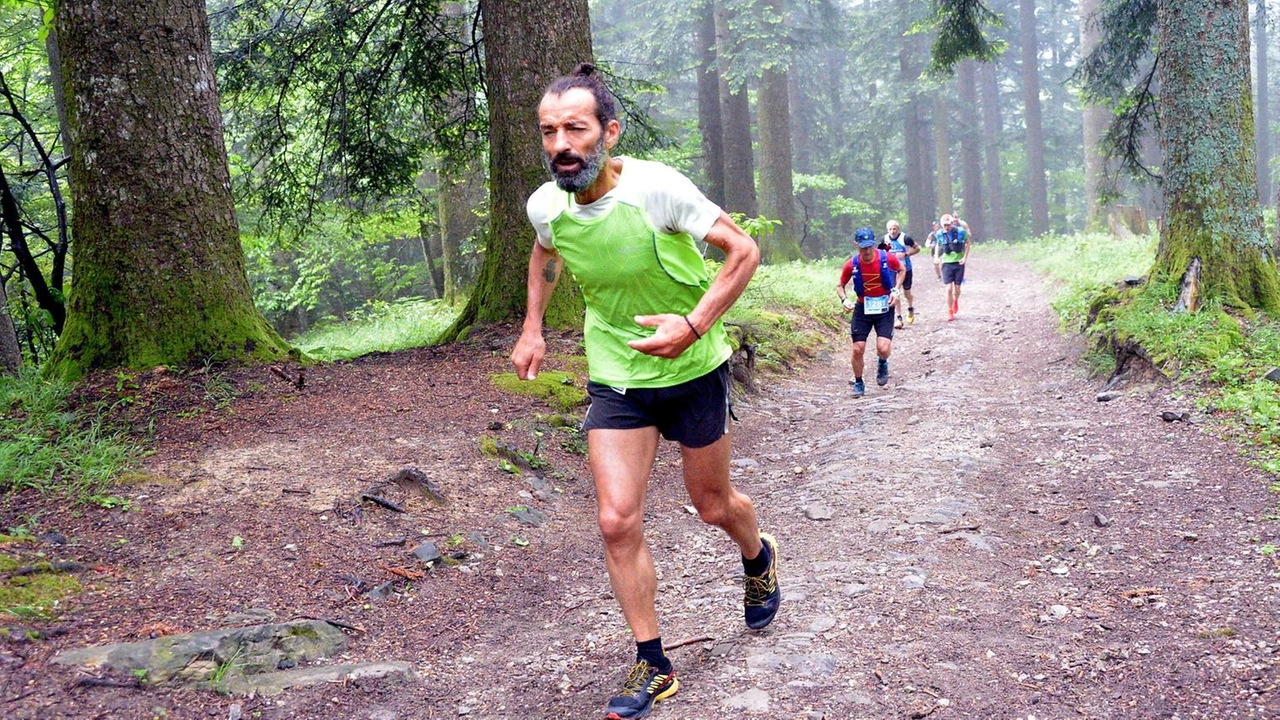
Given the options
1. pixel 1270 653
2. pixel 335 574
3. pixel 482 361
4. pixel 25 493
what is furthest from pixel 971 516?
pixel 25 493

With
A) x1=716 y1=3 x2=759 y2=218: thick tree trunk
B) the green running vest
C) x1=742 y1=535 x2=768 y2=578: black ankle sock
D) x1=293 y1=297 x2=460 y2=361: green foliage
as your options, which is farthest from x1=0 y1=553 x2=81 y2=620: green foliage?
x1=716 y1=3 x2=759 y2=218: thick tree trunk

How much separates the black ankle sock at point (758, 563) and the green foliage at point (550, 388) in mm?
3665

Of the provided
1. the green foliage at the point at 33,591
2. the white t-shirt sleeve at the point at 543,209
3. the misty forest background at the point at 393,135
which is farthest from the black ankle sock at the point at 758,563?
the misty forest background at the point at 393,135

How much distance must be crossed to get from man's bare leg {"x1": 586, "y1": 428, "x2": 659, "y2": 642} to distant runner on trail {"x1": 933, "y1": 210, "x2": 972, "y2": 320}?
14.3m

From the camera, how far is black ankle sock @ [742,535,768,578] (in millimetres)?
4223

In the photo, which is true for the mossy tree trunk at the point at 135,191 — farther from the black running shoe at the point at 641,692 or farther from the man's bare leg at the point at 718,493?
the black running shoe at the point at 641,692

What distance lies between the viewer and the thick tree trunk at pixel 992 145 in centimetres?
4506

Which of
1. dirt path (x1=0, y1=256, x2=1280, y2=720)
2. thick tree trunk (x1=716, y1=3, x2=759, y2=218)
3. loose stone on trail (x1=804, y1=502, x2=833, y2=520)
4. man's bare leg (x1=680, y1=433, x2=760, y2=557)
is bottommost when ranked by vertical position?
loose stone on trail (x1=804, y1=502, x2=833, y2=520)

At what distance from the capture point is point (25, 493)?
501 centimetres

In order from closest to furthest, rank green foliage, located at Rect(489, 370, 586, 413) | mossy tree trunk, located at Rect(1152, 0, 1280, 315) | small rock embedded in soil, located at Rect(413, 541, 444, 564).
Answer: small rock embedded in soil, located at Rect(413, 541, 444, 564), green foliage, located at Rect(489, 370, 586, 413), mossy tree trunk, located at Rect(1152, 0, 1280, 315)

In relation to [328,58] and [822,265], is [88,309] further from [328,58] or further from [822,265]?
[822,265]

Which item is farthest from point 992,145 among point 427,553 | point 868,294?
point 427,553

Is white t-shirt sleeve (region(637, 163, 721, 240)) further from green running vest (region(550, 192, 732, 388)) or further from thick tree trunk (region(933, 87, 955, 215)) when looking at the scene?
thick tree trunk (region(933, 87, 955, 215))

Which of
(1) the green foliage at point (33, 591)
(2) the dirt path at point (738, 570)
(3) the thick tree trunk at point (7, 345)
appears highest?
(3) the thick tree trunk at point (7, 345)
